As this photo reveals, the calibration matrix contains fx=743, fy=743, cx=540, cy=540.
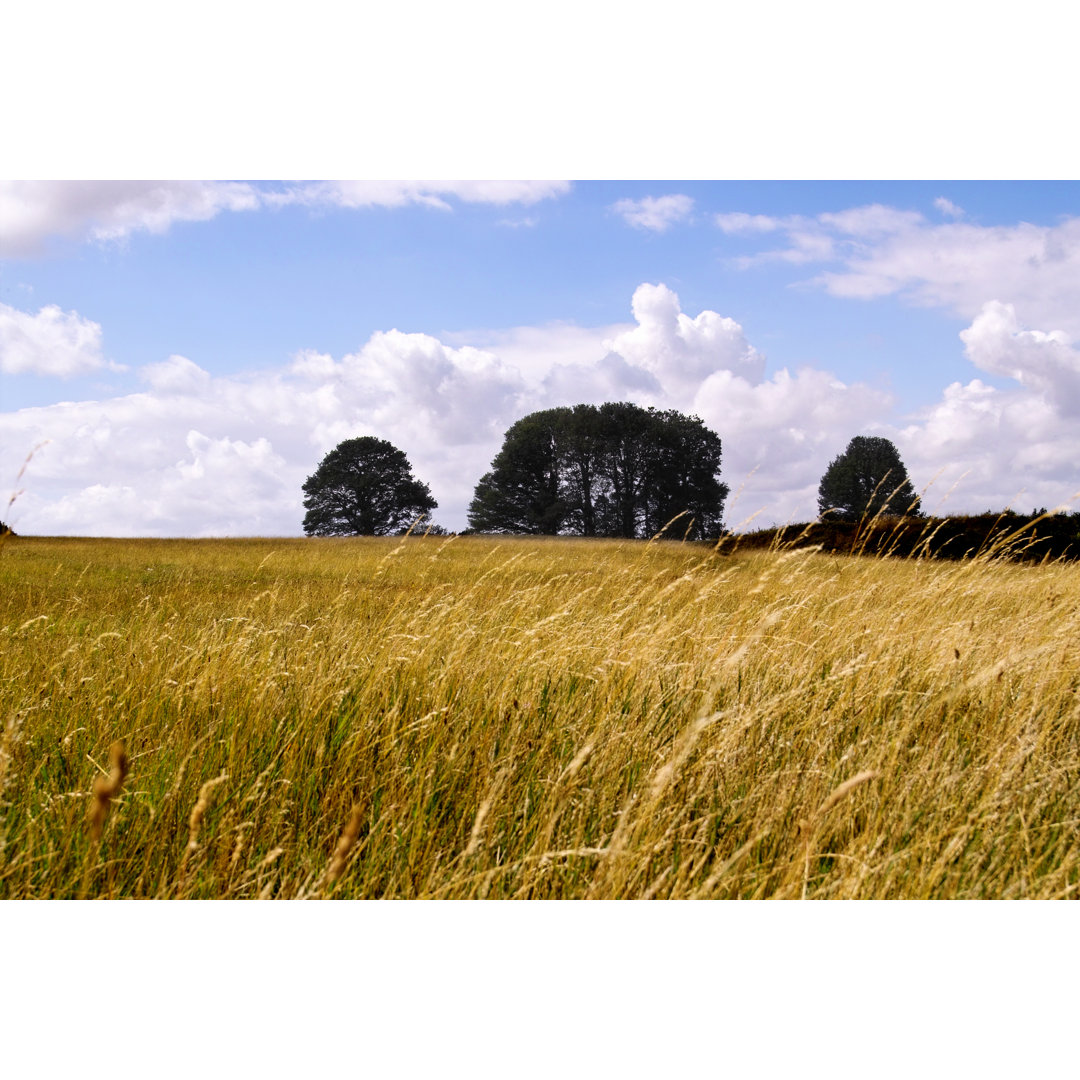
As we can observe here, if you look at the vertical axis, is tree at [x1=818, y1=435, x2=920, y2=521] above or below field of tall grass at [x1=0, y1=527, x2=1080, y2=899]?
above

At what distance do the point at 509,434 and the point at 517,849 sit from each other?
3459 centimetres

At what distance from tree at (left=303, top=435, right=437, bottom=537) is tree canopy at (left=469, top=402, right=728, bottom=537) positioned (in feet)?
16.0

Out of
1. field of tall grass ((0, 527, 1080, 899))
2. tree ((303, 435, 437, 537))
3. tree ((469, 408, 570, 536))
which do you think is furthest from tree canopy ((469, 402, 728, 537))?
field of tall grass ((0, 527, 1080, 899))

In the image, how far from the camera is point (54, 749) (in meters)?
3.06

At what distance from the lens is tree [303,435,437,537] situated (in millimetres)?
37938

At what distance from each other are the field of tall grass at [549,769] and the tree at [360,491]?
1328 inches

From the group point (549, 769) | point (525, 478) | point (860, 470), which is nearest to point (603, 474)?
point (525, 478)

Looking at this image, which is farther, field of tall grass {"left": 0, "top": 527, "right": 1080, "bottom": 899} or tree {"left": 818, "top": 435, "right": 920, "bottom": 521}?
tree {"left": 818, "top": 435, "right": 920, "bottom": 521}

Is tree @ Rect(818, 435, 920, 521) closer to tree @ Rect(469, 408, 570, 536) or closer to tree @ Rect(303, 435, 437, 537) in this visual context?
tree @ Rect(469, 408, 570, 536)

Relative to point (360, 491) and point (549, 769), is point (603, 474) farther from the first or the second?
point (549, 769)

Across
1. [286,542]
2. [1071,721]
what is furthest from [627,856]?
[286,542]

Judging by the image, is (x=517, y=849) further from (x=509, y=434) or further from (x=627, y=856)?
(x=509, y=434)

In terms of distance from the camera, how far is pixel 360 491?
38.3 metres

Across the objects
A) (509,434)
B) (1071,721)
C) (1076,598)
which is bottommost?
(1071,721)
